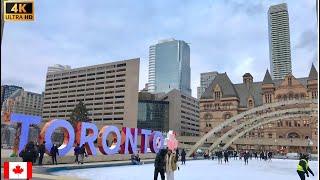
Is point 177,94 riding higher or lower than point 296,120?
higher

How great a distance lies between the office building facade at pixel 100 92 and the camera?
16062cm

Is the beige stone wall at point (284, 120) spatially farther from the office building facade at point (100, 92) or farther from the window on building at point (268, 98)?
the office building facade at point (100, 92)

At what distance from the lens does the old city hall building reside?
330ft

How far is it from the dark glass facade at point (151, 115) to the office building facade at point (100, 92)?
29.7 ft

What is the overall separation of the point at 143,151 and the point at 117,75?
13040cm

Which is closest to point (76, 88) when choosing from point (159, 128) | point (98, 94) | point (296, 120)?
point (98, 94)

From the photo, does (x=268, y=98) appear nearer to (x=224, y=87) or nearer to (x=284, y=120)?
(x=284, y=120)

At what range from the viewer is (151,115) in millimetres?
168000

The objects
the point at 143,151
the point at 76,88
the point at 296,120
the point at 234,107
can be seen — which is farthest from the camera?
the point at 76,88

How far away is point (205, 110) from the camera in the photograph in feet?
404

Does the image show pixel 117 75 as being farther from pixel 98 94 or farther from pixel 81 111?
pixel 81 111

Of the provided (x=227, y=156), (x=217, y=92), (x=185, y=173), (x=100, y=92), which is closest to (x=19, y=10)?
(x=185, y=173)

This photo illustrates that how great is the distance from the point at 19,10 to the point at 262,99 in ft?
387

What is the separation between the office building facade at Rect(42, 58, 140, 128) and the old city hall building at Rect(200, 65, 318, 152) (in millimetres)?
43969
